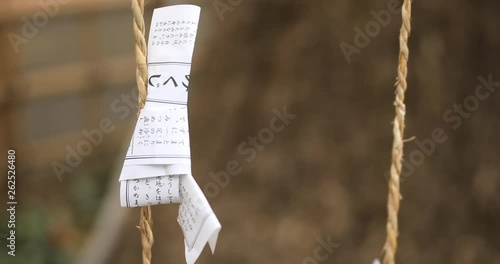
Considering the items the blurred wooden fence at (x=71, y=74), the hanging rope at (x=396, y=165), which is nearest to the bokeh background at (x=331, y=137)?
the blurred wooden fence at (x=71, y=74)

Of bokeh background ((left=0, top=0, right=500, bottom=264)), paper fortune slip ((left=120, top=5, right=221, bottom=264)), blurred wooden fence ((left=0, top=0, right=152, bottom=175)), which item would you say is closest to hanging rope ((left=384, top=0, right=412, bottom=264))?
paper fortune slip ((left=120, top=5, right=221, bottom=264))

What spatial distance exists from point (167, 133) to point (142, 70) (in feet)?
0.15

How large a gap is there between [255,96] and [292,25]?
0.48 feet

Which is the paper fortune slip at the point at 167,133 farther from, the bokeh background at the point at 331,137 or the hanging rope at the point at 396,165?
the bokeh background at the point at 331,137

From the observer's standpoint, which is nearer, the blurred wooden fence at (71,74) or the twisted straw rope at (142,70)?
the twisted straw rope at (142,70)

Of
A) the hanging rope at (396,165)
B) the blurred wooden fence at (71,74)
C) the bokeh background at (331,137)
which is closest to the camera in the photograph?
the hanging rope at (396,165)

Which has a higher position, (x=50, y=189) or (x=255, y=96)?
(x=255, y=96)

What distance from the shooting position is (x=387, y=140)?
116 centimetres

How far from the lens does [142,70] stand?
438 mm

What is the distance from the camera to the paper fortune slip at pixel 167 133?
16.8 inches

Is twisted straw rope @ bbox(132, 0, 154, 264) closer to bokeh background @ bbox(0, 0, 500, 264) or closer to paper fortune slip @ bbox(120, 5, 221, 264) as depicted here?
paper fortune slip @ bbox(120, 5, 221, 264)

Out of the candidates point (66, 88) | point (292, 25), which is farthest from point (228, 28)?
point (66, 88)

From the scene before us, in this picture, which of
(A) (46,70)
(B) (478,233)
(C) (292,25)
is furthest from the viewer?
(A) (46,70)

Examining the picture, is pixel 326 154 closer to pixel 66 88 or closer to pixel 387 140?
pixel 387 140
